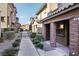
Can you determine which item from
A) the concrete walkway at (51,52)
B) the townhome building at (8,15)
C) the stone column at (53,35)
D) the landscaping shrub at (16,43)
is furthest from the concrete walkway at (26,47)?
the stone column at (53,35)

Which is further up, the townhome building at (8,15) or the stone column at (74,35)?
the townhome building at (8,15)

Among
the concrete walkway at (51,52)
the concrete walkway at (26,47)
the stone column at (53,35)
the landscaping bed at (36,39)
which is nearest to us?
the concrete walkway at (26,47)

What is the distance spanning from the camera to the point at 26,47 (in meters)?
5.77

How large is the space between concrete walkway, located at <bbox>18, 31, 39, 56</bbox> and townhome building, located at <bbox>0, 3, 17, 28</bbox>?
394 millimetres

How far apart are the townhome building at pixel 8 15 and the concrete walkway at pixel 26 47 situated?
39 cm

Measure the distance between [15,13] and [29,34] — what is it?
0.60 metres

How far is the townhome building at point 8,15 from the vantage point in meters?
4.99

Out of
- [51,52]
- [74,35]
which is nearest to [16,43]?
[51,52]

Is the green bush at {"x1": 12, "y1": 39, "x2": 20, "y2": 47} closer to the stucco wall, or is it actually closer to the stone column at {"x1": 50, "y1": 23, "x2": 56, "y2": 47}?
the stucco wall

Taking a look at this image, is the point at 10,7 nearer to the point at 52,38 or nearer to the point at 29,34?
the point at 29,34

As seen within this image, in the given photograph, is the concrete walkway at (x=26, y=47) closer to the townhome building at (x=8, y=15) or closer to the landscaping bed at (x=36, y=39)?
the landscaping bed at (x=36, y=39)

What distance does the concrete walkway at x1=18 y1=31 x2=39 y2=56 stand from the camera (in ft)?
17.4

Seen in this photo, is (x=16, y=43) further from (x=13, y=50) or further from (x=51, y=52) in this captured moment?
(x=51, y=52)

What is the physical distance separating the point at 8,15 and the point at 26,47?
3.56 feet
